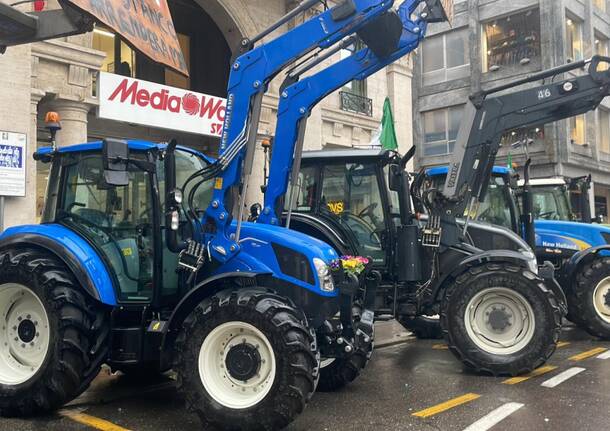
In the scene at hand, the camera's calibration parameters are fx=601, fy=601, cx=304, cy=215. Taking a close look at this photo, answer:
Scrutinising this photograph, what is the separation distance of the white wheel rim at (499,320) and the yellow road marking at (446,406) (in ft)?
3.81

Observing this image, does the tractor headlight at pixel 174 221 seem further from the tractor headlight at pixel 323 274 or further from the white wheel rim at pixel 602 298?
the white wheel rim at pixel 602 298

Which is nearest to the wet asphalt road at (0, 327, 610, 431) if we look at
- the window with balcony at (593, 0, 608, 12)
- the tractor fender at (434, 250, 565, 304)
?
the tractor fender at (434, 250, 565, 304)

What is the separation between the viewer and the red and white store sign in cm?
1188

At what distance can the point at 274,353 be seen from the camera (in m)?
4.38

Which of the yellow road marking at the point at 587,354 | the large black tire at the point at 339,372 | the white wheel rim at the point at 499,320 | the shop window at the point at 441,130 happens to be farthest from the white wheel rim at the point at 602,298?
the shop window at the point at 441,130

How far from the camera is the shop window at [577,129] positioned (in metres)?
26.6

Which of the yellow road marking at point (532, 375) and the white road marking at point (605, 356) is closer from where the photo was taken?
the yellow road marking at point (532, 375)

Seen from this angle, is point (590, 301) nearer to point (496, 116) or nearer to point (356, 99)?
point (496, 116)

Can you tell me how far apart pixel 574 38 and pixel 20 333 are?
91.5 ft

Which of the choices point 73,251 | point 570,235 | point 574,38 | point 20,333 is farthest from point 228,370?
point 574,38

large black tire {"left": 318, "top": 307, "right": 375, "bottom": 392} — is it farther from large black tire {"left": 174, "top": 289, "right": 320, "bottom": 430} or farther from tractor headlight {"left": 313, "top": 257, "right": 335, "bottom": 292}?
large black tire {"left": 174, "top": 289, "right": 320, "bottom": 430}

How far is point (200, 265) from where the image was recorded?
5.05 m

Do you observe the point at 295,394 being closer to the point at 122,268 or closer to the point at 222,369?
the point at 222,369

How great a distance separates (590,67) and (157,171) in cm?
552
